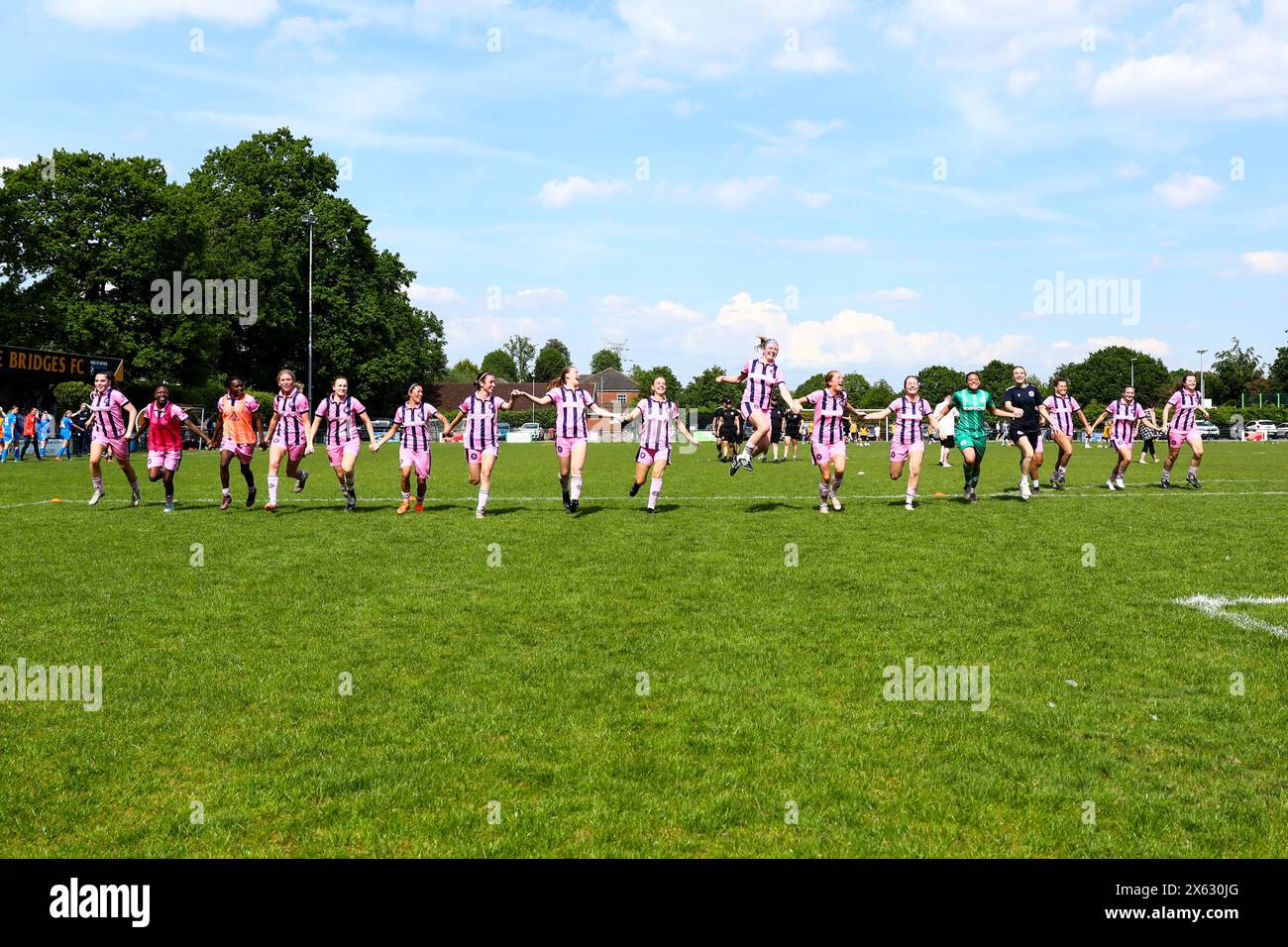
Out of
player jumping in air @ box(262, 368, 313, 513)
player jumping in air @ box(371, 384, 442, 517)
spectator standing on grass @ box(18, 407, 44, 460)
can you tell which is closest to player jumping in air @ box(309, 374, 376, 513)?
player jumping in air @ box(262, 368, 313, 513)

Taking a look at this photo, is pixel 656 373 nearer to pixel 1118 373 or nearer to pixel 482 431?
pixel 1118 373

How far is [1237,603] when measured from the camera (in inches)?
341

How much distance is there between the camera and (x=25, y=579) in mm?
10031

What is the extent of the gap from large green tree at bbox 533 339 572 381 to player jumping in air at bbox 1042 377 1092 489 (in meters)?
147

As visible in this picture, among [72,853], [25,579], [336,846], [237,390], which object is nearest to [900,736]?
[336,846]

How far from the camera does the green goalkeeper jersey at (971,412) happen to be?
17688 millimetres

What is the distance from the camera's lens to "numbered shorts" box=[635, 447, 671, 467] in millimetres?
16466

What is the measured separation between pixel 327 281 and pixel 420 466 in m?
52.0

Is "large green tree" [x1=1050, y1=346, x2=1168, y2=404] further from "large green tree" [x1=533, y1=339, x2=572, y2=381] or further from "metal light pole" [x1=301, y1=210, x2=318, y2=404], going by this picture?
"metal light pole" [x1=301, y1=210, x2=318, y2=404]

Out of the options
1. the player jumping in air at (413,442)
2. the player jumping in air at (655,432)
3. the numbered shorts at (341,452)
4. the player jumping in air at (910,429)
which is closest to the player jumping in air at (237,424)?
the numbered shorts at (341,452)

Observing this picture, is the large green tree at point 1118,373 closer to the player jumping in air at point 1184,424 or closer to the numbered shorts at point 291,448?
the player jumping in air at point 1184,424

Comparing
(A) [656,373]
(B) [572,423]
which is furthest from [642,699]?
(A) [656,373]

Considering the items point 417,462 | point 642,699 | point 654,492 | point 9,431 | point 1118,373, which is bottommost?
point 642,699

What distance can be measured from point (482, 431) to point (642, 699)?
35.8 ft
